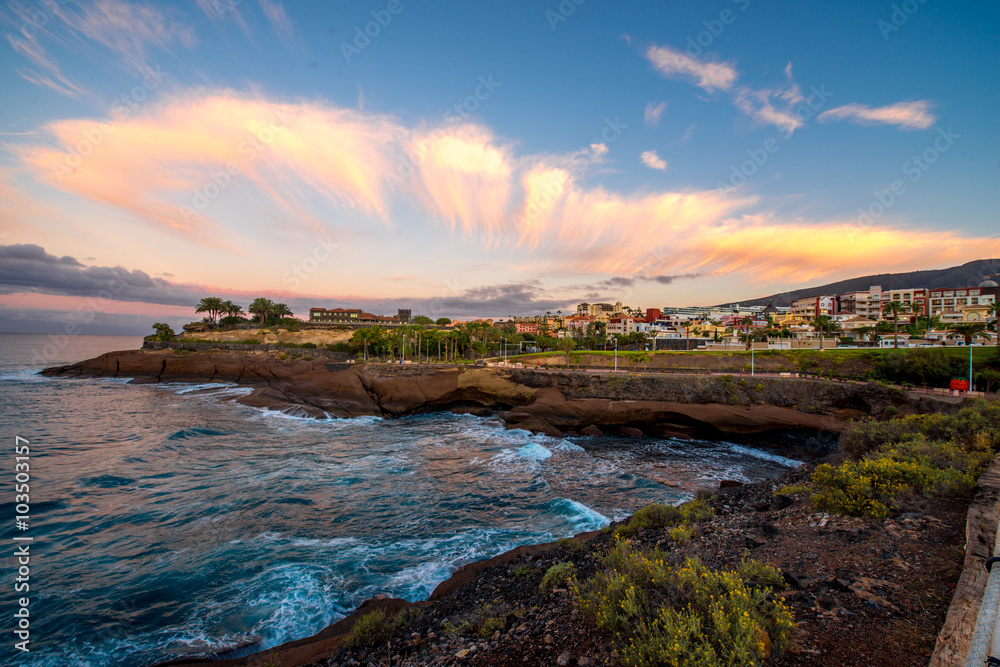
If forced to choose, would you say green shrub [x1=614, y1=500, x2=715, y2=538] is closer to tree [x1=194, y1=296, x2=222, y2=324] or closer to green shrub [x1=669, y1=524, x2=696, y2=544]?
green shrub [x1=669, y1=524, x2=696, y2=544]

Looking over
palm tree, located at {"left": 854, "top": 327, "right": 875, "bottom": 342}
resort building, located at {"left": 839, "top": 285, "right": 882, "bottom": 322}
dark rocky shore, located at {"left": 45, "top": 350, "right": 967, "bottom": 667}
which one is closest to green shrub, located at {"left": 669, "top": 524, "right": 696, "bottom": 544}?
dark rocky shore, located at {"left": 45, "top": 350, "right": 967, "bottom": 667}

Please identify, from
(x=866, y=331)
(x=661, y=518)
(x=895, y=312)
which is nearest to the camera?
(x=661, y=518)

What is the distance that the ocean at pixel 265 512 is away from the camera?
8.66 meters

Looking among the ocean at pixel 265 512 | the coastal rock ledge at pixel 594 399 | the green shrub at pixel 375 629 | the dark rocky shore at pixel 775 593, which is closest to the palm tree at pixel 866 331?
the coastal rock ledge at pixel 594 399

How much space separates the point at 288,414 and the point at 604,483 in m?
27.9

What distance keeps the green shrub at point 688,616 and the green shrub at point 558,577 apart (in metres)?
1.38

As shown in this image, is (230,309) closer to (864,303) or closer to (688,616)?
(688,616)

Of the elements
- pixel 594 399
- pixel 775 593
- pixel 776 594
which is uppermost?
pixel 776 594

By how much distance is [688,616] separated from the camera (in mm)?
4457

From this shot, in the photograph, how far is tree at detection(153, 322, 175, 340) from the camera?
80.1 metres

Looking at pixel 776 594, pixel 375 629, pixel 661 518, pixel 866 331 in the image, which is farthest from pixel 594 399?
pixel 866 331

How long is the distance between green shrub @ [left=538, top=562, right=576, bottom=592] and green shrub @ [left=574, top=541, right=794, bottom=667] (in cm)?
138

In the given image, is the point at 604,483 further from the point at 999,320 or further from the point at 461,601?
the point at 999,320

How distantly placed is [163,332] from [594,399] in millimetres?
93293
